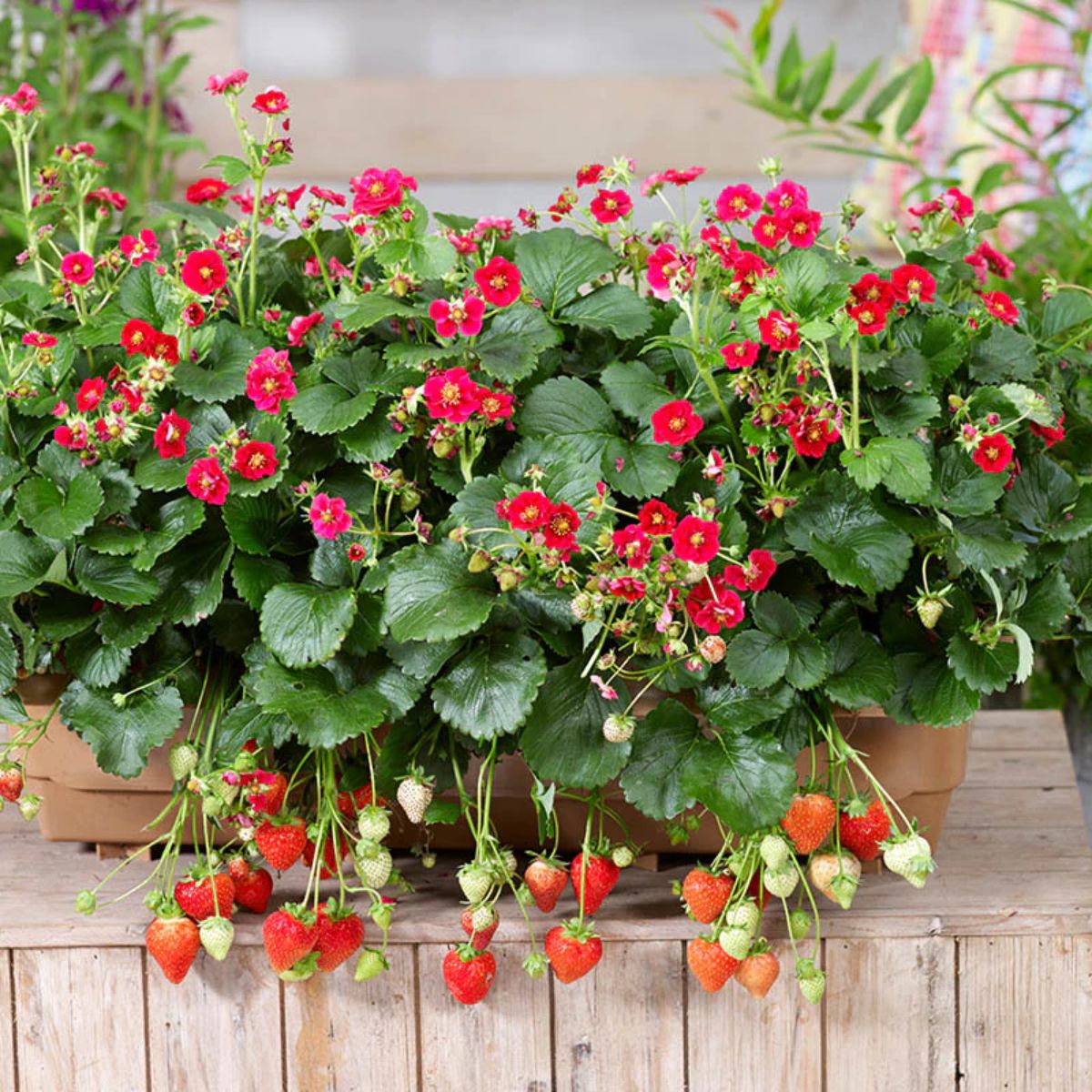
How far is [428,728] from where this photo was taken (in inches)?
35.1

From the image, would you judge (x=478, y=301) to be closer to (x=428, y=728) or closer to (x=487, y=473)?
(x=487, y=473)

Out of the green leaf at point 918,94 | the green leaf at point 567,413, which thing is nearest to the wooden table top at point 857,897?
the green leaf at point 567,413

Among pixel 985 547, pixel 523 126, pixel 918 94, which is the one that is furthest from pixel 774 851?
pixel 523 126

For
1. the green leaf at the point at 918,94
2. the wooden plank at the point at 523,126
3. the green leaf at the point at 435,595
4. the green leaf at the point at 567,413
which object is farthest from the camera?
the wooden plank at the point at 523,126

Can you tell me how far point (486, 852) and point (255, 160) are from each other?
490 mm

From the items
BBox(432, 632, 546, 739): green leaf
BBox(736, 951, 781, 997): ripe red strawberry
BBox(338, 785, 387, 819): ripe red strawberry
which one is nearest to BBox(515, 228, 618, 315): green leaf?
BBox(432, 632, 546, 739): green leaf

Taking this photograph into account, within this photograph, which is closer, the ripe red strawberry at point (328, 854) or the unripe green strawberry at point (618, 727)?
the unripe green strawberry at point (618, 727)

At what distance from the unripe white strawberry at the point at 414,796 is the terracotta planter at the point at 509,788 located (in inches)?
4.4

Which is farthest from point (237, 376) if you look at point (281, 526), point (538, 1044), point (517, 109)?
point (517, 109)

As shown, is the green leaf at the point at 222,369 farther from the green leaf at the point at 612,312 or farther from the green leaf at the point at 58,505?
the green leaf at the point at 612,312

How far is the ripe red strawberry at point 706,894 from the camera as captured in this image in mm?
852

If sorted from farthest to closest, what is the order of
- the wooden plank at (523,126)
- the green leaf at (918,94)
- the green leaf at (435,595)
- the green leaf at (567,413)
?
the wooden plank at (523,126), the green leaf at (918,94), the green leaf at (567,413), the green leaf at (435,595)

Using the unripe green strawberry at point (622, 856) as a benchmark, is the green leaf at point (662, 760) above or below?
above

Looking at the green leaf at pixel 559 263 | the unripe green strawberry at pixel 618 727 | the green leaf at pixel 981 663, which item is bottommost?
the unripe green strawberry at pixel 618 727
